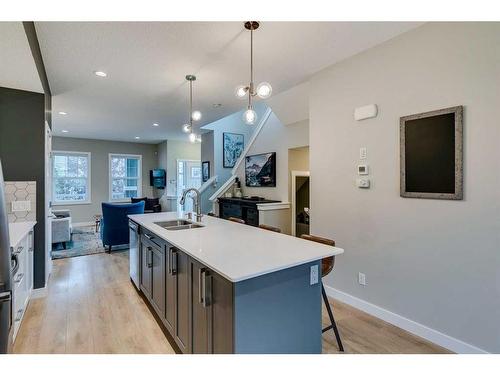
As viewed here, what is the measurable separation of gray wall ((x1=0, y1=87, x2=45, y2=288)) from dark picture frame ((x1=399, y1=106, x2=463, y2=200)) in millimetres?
3959

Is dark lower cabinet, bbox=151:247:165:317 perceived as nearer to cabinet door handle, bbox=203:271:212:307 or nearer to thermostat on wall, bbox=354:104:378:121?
cabinet door handle, bbox=203:271:212:307

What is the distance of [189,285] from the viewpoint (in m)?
1.78

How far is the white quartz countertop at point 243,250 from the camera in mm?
1414

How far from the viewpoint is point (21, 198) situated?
122 inches

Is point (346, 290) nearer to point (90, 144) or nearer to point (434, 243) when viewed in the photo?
point (434, 243)

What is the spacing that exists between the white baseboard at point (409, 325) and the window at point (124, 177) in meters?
7.86

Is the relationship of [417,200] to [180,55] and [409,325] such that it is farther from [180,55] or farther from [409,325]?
Result: [180,55]

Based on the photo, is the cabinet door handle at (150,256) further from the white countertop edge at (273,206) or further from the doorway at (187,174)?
the doorway at (187,174)

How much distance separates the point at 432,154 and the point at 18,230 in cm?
383

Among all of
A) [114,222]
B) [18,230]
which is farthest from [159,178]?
[18,230]

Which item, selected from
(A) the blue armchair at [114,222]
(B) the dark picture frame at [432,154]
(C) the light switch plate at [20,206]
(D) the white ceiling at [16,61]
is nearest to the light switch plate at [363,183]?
(B) the dark picture frame at [432,154]

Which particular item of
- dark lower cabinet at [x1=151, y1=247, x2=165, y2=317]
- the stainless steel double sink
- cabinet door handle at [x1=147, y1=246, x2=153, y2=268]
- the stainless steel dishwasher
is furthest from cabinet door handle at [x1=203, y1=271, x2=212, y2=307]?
the stainless steel dishwasher

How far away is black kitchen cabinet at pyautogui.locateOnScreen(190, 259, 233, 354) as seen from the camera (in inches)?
55.5
